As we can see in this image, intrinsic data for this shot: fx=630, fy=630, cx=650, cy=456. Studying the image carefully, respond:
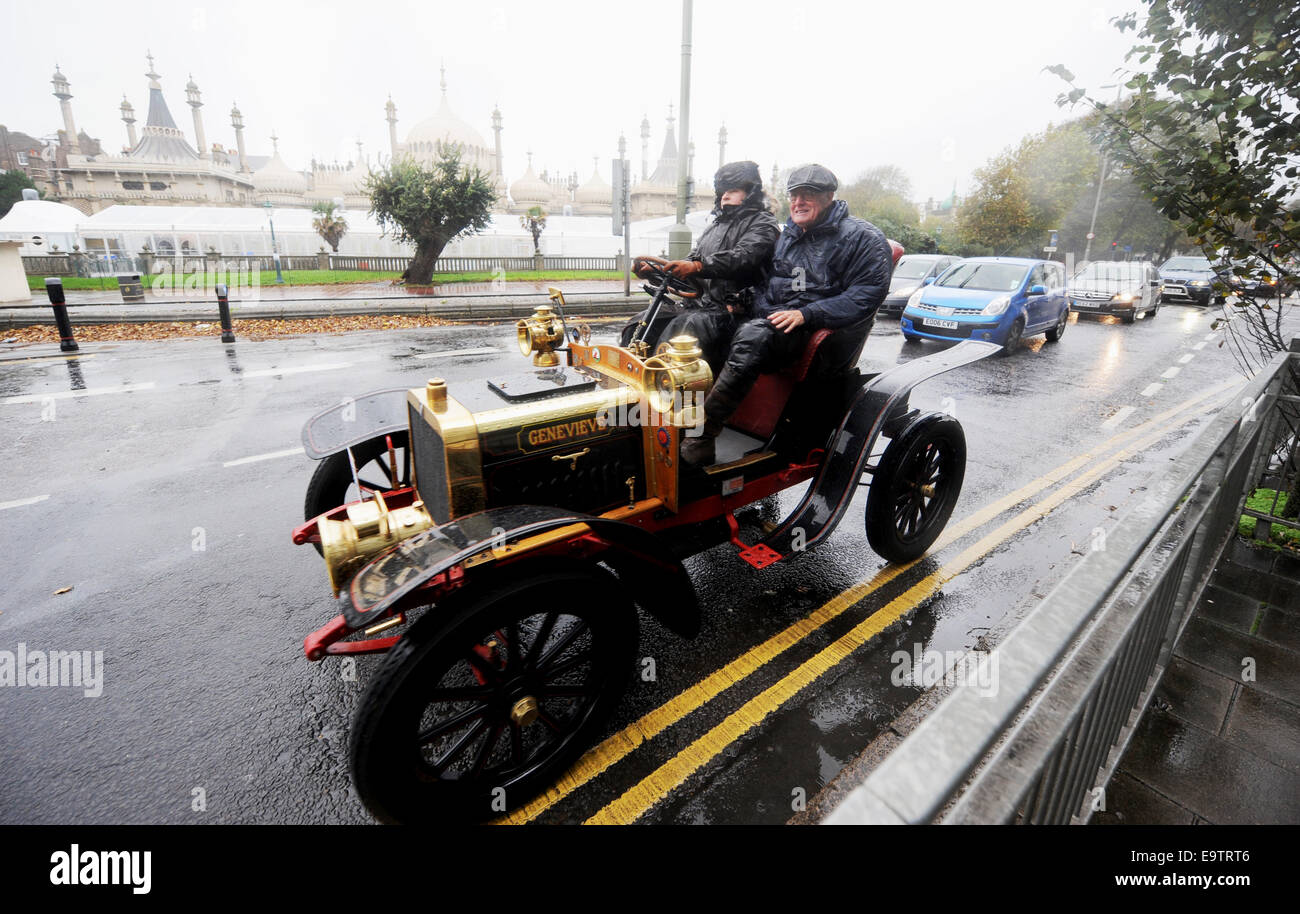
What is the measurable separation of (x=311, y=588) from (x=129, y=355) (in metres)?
8.46

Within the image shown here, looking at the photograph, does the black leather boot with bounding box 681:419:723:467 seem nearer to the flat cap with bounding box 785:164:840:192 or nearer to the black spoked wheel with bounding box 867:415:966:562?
the black spoked wheel with bounding box 867:415:966:562

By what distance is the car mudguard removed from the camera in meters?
3.25

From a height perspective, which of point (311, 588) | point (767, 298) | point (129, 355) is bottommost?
point (311, 588)

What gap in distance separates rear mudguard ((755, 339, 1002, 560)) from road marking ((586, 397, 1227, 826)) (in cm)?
56

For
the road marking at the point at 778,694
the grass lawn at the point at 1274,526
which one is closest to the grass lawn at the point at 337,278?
the road marking at the point at 778,694

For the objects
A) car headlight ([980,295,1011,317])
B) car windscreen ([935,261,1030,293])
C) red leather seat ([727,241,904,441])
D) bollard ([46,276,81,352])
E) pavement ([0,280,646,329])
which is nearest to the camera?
red leather seat ([727,241,904,441])

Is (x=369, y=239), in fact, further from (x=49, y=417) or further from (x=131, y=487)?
(x=131, y=487)

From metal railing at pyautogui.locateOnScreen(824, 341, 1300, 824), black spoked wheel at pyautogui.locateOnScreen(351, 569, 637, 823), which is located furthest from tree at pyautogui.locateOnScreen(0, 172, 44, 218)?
metal railing at pyautogui.locateOnScreen(824, 341, 1300, 824)

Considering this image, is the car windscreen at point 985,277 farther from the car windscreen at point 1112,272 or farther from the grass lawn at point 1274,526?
the grass lawn at point 1274,526

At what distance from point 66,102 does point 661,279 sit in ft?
309

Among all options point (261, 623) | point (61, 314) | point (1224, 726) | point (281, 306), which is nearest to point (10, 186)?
point (281, 306)

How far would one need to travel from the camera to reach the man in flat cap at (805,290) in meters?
3.30

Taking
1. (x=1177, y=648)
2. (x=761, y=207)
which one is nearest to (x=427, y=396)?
(x=761, y=207)
